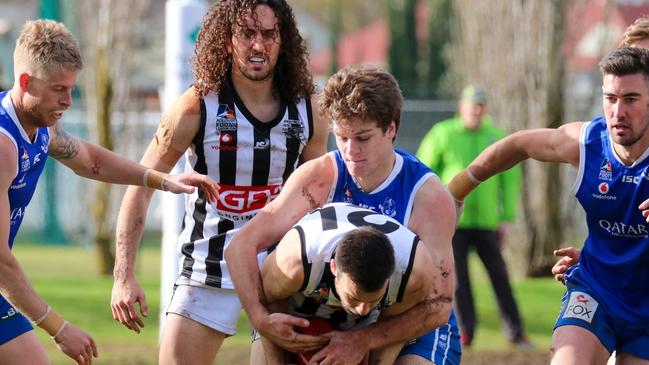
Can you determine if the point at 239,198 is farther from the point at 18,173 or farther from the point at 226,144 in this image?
the point at 18,173

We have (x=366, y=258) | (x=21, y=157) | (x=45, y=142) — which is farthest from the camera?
(x=45, y=142)

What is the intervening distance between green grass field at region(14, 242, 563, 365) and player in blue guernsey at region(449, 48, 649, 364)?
434 centimetres

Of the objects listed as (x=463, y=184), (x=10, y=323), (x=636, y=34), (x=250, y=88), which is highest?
(x=636, y=34)

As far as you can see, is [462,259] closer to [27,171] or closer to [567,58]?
[27,171]

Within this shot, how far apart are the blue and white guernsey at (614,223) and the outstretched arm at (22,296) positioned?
7.72 feet

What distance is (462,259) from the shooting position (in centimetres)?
1012

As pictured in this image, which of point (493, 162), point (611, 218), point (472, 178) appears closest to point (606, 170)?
point (611, 218)

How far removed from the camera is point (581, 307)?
5344mm

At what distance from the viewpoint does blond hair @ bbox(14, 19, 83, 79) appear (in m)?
5.02

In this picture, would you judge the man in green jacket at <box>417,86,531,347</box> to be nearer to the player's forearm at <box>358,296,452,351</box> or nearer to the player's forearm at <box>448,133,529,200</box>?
the player's forearm at <box>448,133,529,200</box>

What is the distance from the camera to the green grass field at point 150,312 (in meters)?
9.68

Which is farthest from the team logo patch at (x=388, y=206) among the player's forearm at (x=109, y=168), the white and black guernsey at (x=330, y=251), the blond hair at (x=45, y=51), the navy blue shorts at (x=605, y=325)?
the blond hair at (x=45, y=51)

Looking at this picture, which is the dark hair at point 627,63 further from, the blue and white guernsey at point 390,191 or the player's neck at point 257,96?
the player's neck at point 257,96

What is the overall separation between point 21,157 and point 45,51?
0.51 m
